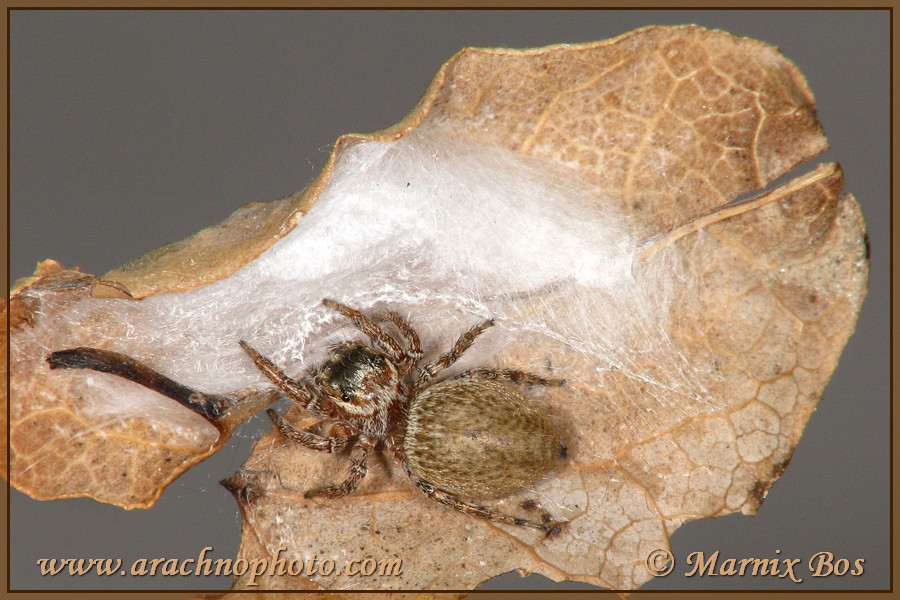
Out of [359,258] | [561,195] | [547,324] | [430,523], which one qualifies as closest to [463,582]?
[430,523]

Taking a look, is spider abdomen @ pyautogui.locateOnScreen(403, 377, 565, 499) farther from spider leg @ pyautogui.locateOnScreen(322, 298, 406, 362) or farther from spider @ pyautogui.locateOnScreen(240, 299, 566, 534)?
spider leg @ pyautogui.locateOnScreen(322, 298, 406, 362)

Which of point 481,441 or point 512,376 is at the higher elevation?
point 512,376

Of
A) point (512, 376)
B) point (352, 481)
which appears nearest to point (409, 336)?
point (512, 376)

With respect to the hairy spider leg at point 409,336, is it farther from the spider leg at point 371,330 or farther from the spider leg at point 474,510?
the spider leg at point 474,510

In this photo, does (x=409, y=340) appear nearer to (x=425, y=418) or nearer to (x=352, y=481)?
(x=425, y=418)

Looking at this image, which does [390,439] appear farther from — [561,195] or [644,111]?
[644,111]

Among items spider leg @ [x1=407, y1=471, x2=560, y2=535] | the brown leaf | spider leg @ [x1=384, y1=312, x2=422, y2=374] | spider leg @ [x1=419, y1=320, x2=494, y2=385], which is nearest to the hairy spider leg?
spider leg @ [x1=384, y1=312, x2=422, y2=374]

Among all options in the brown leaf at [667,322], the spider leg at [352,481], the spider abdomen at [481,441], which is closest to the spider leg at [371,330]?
the spider abdomen at [481,441]
